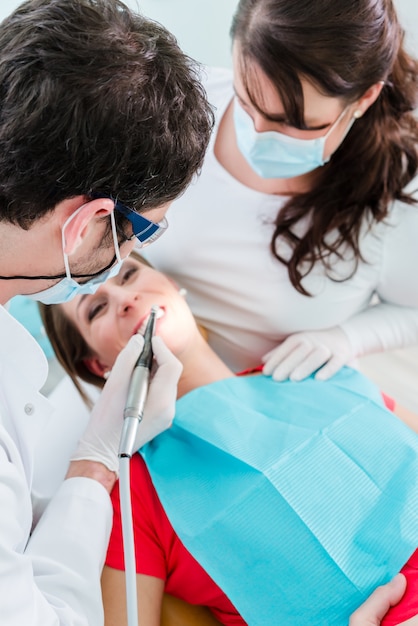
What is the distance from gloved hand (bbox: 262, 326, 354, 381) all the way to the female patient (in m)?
0.04

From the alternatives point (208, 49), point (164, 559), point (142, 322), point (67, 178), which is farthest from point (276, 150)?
point (208, 49)

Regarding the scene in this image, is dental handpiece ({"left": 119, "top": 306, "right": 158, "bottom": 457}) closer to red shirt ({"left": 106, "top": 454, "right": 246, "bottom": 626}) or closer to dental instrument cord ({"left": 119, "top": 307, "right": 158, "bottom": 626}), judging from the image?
dental instrument cord ({"left": 119, "top": 307, "right": 158, "bottom": 626})

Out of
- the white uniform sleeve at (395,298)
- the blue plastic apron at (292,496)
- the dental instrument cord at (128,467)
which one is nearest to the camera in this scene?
the dental instrument cord at (128,467)

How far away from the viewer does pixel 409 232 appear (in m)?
1.89

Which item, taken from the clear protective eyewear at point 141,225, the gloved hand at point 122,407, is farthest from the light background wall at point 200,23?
the clear protective eyewear at point 141,225

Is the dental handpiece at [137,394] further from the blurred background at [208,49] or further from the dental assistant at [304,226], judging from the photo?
the blurred background at [208,49]

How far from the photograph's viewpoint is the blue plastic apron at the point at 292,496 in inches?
54.6

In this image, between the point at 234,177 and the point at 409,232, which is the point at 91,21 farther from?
the point at 409,232

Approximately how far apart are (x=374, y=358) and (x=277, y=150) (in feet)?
4.13

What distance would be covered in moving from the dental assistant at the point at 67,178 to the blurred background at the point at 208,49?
1.28 m

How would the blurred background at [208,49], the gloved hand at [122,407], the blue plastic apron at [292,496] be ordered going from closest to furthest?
the blue plastic apron at [292,496] → the gloved hand at [122,407] → the blurred background at [208,49]

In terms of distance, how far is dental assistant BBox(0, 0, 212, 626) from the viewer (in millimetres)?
992

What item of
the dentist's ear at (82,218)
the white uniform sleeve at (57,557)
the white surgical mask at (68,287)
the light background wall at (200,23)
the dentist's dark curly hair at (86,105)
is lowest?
the white uniform sleeve at (57,557)

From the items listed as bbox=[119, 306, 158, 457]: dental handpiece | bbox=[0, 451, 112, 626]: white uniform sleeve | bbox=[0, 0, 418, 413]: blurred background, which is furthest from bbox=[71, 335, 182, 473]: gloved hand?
bbox=[0, 0, 418, 413]: blurred background
